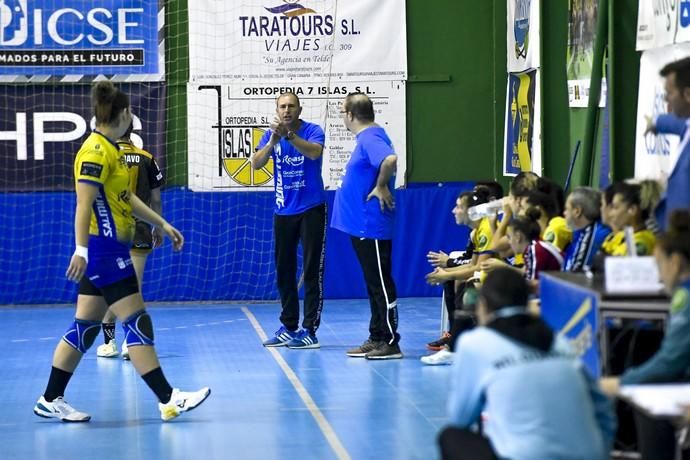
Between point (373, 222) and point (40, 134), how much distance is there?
207 inches

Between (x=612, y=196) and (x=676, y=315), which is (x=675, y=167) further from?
(x=676, y=315)

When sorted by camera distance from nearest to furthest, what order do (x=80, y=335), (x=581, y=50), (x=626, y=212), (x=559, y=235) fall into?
(x=626, y=212), (x=80, y=335), (x=559, y=235), (x=581, y=50)

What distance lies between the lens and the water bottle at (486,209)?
8656 millimetres

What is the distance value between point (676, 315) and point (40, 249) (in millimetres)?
9802

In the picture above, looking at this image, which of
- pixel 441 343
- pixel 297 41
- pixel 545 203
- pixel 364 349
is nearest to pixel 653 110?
pixel 545 203

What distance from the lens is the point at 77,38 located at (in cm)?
1298

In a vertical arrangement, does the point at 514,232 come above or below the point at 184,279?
above

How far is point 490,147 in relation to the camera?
1372cm

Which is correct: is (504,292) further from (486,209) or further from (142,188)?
(142,188)

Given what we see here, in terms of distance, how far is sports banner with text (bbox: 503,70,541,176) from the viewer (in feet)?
38.6

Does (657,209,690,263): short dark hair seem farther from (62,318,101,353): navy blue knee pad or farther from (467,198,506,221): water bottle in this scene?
(467,198,506,221): water bottle

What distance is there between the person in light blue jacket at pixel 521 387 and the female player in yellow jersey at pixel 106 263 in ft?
10.2

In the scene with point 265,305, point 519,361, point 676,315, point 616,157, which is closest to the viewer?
point 519,361

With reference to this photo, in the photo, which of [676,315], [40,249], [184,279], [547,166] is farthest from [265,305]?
[676,315]
